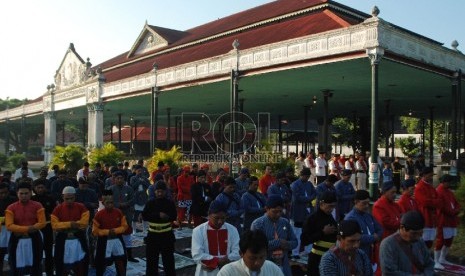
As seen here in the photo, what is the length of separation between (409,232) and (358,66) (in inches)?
512

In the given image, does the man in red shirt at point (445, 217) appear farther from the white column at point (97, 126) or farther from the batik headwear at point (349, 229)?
the white column at point (97, 126)

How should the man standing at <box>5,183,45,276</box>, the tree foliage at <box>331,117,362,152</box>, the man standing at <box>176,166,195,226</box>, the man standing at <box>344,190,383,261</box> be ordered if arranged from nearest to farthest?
the man standing at <box>344,190,383,261</box> < the man standing at <box>5,183,45,276</box> < the man standing at <box>176,166,195,226</box> < the tree foliage at <box>331,117,362,152</box>

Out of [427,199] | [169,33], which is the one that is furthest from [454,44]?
[169,33]

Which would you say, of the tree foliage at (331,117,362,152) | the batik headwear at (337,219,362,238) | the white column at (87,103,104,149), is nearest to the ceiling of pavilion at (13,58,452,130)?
the white column at (87,103,104,149)

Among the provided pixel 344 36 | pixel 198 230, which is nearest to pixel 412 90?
pixel 344 36

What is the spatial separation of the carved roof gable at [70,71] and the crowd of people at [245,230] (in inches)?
921

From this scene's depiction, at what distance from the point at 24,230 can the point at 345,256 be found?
15.6 feet

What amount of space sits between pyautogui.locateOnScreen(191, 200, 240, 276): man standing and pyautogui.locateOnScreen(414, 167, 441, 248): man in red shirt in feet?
13.3

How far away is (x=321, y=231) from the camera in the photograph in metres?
5.45

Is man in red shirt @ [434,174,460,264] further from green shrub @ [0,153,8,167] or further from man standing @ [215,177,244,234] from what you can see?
green shrub @ [0,153,8,167]

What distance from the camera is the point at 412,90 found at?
22672 millimetres

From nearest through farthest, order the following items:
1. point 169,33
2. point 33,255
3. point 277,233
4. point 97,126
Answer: point 277,233
point 33,255
point 97,126
point 169,33

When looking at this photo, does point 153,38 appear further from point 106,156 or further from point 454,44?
point 454,44

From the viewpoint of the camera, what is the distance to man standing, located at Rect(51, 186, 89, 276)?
6652 millimetres
